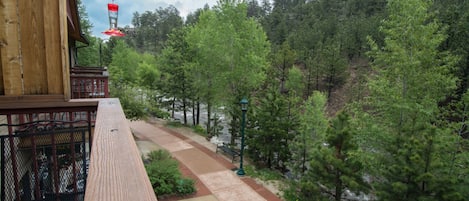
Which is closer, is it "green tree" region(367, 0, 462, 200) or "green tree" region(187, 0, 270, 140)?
"green tree" region(367, 0, 462, 200)

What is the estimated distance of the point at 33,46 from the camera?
1.89 meters

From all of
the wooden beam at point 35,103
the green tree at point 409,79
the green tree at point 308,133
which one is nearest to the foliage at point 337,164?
the green tree at point 409,79

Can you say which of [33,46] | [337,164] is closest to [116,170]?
[33,46]

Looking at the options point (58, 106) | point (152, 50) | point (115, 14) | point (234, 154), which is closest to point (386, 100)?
point (234, 154)

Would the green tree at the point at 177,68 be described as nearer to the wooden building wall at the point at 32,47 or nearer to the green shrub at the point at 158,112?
the green shrub at the point at 158,112

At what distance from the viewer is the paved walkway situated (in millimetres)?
8930

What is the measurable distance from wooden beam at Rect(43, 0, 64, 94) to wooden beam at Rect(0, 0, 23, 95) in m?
0.16

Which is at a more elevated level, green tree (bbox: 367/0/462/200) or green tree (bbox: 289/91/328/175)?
green tree (bbox: 367/0/462/200)

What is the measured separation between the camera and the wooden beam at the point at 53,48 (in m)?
1.89

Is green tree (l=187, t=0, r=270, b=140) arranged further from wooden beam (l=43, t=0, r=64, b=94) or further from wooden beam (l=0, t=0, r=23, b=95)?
wooden beam (l=0, t=0, r=23, b=95)

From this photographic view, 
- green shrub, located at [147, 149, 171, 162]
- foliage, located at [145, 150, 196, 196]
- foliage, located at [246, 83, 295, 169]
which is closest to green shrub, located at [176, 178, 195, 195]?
foliage, located at [145, 150, 196, 196]

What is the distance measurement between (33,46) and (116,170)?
5.16ft

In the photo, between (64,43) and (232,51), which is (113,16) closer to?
(232,51)

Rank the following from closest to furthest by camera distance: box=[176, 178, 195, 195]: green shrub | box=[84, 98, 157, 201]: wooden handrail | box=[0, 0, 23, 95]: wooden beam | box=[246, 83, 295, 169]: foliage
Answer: box=[84, 98, 157, 201]: wooden handrail
box=[0, 0, 23, 95]: wooden beam
box=[176, 178, 195, 195]: green shrub
box=[246, 83, 295, 169]: foliage
